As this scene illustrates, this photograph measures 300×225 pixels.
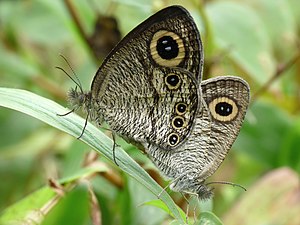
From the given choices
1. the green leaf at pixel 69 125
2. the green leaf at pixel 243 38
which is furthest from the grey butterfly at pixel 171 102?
the green leaf at pixel 243 38

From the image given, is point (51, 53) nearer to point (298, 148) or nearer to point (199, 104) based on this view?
point (298, 148)

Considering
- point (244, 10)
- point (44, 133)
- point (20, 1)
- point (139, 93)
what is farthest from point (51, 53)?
point (139, 93)

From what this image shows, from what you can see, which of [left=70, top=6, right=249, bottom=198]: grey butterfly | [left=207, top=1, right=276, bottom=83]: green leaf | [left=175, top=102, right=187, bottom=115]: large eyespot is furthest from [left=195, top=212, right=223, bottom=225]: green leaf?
[left=207, top=1, right=276, bottom=83]: green leaf

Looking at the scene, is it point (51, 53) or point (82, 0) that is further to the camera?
point (51, 53)

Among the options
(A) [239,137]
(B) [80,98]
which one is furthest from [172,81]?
(A) [239,137]

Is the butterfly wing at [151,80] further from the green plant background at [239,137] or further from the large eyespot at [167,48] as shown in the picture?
the green plant background at [239,137]

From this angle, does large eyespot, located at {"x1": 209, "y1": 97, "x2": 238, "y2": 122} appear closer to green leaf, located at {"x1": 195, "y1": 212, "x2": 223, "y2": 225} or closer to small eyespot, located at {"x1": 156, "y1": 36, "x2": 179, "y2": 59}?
small eyespot, located at {"x1": 156, "y1": 36, "x2": 179, "y2": 59}
